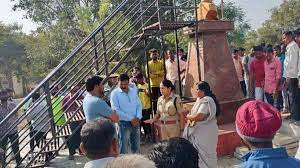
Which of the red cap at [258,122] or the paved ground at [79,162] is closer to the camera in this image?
the red cap at [258,122]

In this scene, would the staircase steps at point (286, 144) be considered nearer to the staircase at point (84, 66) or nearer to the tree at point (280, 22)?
the staircase at point (84, 66)

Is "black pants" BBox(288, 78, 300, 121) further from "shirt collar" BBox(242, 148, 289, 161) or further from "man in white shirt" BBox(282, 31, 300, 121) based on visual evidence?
"shirt collar" BBox(242, 148, 289, 161)

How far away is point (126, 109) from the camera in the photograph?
545 cm

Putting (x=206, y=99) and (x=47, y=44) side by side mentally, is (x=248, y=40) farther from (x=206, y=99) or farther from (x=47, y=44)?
(x=206, y=99)

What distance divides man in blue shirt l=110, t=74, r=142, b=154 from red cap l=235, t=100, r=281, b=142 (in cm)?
351

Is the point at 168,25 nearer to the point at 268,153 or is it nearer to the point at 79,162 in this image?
the point at 79,162

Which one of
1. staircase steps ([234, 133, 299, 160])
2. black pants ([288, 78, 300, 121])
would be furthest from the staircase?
staircase steps ([234, 133, 299, 160])

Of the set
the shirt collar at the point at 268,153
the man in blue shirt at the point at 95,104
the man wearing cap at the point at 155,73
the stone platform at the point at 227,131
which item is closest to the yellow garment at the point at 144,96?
the man wearing cap at the point at 155,73

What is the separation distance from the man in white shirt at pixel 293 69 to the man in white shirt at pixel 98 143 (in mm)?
4447

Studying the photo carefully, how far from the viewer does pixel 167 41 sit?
57.0ft

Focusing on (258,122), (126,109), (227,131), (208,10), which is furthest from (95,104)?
(208,10)

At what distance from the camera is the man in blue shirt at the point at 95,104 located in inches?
177

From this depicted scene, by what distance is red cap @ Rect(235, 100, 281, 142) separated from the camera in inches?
74.9

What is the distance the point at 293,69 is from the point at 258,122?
4555 mm
